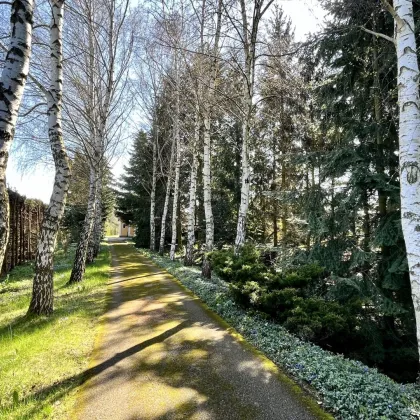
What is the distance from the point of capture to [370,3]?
5.56m

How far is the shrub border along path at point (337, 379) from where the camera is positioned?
98.5 inches

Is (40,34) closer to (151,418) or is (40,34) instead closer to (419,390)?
(151,418)

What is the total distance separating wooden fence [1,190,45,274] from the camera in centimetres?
1085

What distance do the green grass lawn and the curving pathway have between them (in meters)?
0.18

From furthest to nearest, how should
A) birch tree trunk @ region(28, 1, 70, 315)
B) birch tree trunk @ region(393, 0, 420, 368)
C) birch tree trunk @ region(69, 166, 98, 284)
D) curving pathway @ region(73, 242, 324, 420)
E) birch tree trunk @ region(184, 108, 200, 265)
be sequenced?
birch tree trunk @ region(184, 108, 200, 265) → birch tree trunk @ region(69, 166, 98, 284) → birch tree trunk @ region(28, 1, 70, 315) → birch tree trunk @ region(393, 0, 420, 368) → curving pathway @ region(73, 242, 324, 420)

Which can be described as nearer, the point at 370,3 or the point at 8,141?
the point at 8,141

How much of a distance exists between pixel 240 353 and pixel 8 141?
3.55m

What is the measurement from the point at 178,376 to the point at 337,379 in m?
1.66

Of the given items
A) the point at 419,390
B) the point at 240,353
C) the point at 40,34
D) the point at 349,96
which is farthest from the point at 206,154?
the point at 419,390

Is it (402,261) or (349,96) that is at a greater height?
(349,96)

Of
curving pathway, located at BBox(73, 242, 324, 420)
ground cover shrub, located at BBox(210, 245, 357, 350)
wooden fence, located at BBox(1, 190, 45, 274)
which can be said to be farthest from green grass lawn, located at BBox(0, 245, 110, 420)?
wooden fence, located at BBox(1, 190, 45, 274)

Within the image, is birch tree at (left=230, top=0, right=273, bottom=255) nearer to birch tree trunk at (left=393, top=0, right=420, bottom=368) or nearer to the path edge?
the path edge

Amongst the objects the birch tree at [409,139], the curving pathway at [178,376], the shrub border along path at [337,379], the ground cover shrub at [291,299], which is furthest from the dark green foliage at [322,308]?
the birch tree at [409,139]

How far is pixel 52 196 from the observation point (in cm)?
523
